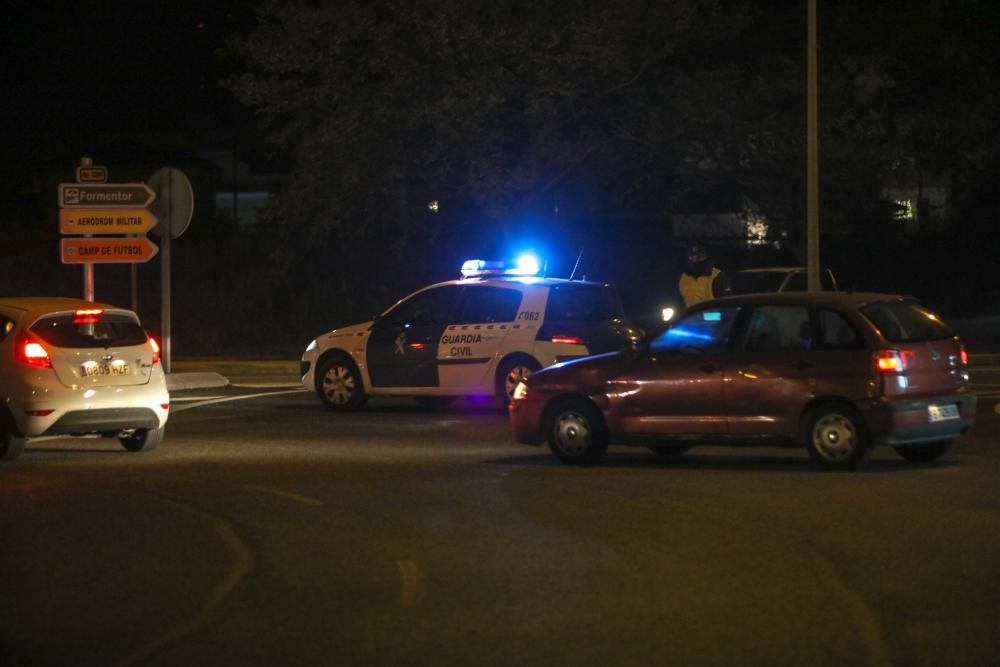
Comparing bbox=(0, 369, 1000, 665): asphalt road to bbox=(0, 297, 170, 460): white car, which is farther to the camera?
bbox=(0, 297, 170, 460): white car

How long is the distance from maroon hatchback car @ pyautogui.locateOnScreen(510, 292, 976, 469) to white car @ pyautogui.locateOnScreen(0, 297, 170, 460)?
12.2ft

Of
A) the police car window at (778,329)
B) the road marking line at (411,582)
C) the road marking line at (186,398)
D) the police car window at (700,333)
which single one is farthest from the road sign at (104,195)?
the road marking line at (411,582)

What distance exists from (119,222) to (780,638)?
693 inches

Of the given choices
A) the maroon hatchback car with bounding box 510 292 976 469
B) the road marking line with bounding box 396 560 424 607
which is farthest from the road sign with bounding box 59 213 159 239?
the road marking line with bounding box 396 560 424 607

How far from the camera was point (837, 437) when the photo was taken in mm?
12438

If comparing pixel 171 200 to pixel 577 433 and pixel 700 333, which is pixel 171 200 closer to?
pixel 577 433

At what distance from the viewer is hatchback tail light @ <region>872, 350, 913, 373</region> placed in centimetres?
1223

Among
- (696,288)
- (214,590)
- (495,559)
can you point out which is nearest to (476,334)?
(696,288)

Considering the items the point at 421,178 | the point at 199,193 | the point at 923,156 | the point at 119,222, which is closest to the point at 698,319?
the point at 119,222

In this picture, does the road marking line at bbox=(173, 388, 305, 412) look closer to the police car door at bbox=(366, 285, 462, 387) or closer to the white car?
the police car door at bbox=(366, 285, 462, 387)

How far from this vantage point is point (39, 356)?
14094 millimetres

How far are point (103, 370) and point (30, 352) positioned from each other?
69 cm

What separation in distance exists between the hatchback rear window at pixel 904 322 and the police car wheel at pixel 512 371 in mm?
5884

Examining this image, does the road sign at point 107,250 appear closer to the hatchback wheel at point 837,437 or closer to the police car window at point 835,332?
the police car window at point 835,332
